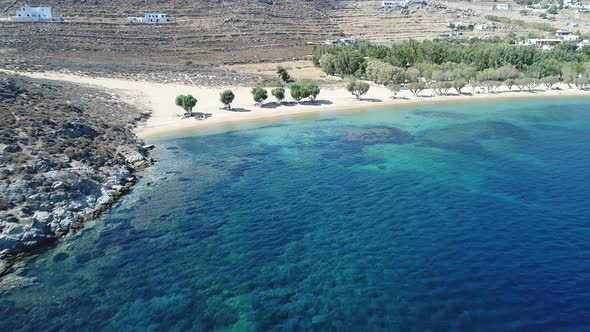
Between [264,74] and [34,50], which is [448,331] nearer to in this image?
[264,74]

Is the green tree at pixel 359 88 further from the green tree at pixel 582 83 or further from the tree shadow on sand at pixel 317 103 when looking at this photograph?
the green tree at pixel 582 83

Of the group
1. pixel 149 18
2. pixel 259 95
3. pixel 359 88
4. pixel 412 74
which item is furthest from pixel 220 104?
pixel 149 18

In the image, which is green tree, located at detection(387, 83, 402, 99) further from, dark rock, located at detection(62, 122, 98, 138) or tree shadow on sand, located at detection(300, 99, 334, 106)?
dark rock, located at detection(62, 122, 98, 138)

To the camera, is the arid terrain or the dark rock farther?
the arid terrain

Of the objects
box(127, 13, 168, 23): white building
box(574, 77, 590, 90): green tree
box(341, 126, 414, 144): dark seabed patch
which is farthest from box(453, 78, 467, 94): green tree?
box(127, 13, 168, 23): white building

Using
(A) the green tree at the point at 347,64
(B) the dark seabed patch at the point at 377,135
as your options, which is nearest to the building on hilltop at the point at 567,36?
(A) the green tree at the point at 347,64
